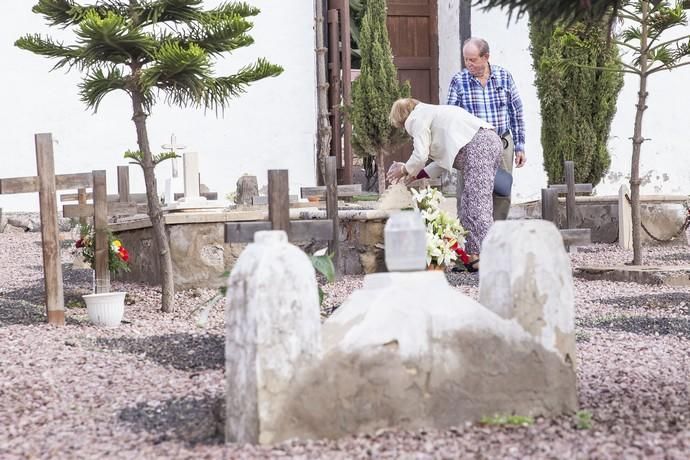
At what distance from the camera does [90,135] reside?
43.6 feet

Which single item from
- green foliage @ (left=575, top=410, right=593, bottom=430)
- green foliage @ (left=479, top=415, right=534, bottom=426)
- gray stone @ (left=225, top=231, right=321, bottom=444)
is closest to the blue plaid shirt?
green foliage @ (left=575, top=410, right=593, bottom=430)

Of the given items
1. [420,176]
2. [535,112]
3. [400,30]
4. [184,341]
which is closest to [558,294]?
[184,341]

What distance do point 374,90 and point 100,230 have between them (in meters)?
8.21

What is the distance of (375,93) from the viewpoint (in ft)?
46.8

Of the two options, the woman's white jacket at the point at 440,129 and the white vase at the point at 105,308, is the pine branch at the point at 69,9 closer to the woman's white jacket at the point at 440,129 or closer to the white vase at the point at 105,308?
the white vase at the point at 105,308

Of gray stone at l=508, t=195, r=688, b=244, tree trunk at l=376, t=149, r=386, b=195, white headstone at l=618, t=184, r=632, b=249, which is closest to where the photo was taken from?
white headstone at l=618, t=184, r=632, b=249

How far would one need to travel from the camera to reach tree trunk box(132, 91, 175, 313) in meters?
6.20

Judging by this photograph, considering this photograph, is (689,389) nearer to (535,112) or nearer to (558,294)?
(558,294)

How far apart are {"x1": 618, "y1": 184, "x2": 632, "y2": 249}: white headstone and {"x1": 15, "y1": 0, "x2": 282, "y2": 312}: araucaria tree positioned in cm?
462

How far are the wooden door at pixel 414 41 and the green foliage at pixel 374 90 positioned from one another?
Result: 4.48ft

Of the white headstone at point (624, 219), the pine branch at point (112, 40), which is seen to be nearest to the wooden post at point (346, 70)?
the white headstone at point (624, 219)

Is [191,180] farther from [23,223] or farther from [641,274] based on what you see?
[23,223]

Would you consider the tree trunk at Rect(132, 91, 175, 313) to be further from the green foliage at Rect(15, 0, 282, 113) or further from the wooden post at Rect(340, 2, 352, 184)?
the wooden post at Rect(340, 2, 352, 184)

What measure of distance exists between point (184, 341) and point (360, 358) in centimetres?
220
